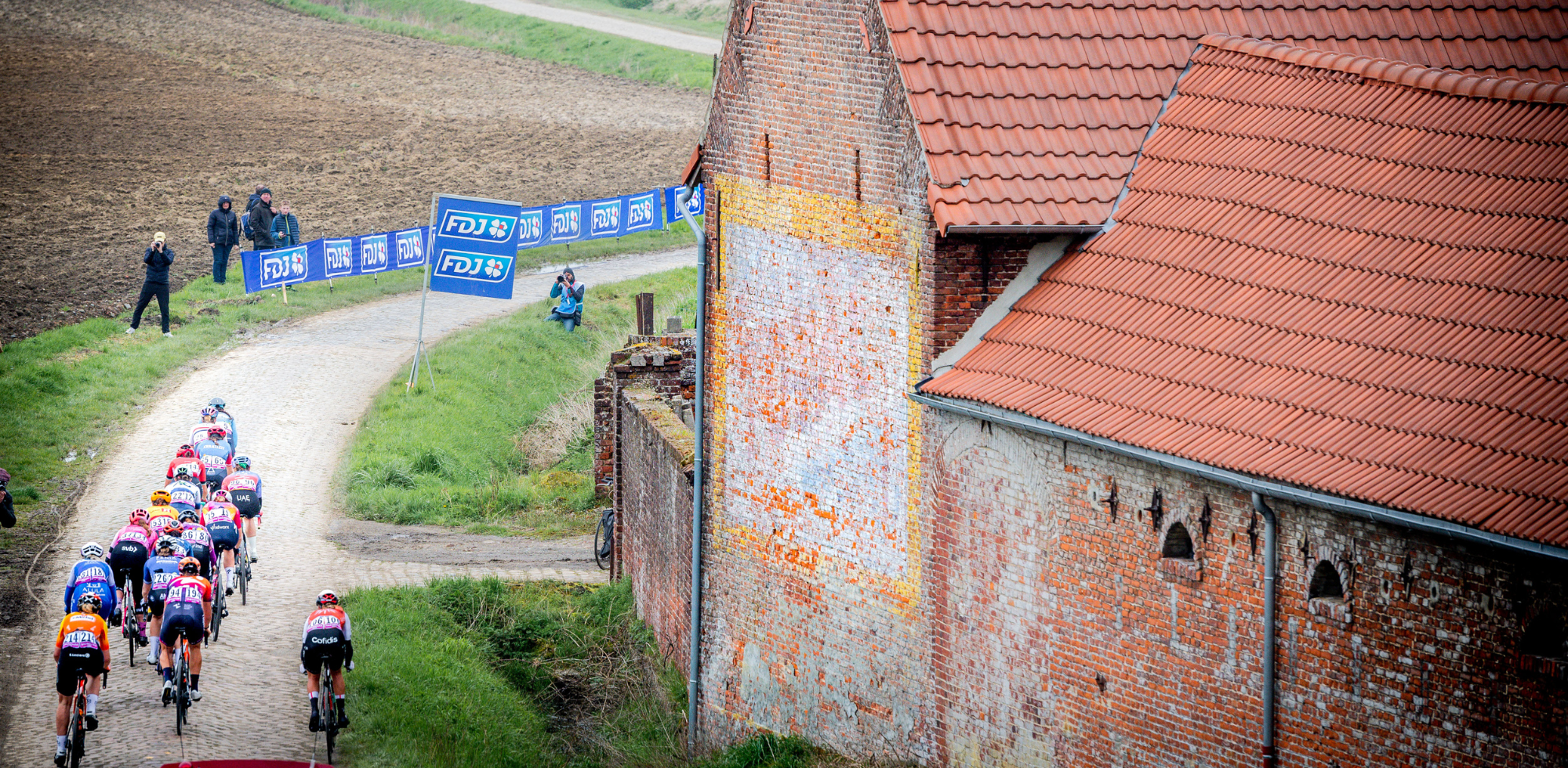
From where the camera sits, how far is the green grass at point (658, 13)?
71.4 metres

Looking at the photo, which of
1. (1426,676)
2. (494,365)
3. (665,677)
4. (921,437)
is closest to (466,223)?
(494,365)

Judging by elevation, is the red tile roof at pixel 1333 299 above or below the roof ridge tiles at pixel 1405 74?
below

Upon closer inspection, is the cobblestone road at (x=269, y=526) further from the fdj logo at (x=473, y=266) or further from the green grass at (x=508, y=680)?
the fdj logo at (x=473, y=266)

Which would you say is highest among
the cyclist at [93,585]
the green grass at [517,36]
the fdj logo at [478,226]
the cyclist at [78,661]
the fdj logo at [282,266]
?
the green grass at [517,36]

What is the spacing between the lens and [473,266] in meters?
29.6

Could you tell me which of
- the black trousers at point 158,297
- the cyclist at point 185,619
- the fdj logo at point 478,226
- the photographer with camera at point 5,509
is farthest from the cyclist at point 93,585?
the black trousers at point 158,297

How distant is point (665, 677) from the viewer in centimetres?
1911

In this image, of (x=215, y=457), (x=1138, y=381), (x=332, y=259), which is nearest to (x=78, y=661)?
(x=215, y=457)

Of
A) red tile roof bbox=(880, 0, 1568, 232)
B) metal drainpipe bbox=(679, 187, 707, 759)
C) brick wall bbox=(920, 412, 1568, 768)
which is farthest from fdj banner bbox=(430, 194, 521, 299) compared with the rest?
brick wall bbox=(920, 412, 1568, 768)

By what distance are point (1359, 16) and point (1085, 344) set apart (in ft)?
14.3

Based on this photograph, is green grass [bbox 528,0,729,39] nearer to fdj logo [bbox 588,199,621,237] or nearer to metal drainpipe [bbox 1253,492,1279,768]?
fdj logo [bbox 588,199,621,237]

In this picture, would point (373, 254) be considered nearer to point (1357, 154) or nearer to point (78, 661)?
point (78, 661)

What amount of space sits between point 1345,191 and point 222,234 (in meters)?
27.1

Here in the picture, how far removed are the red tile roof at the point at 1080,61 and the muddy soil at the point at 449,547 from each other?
1173 centimetres
